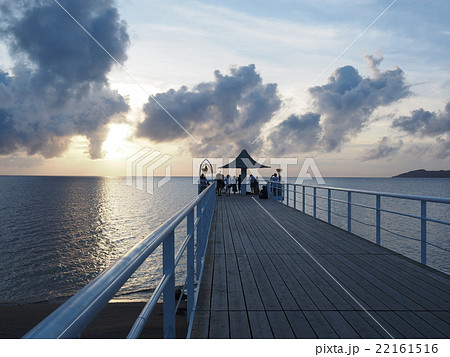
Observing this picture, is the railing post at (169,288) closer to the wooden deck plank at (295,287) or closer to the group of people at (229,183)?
the wooden deck plank at (295,287)

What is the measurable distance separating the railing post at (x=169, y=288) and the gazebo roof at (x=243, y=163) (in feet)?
70.2

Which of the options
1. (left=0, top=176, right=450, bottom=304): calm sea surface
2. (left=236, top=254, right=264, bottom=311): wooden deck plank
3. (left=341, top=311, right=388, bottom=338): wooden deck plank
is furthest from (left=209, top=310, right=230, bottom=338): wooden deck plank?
(left=0, top=176, right=450, bottom=304): calm sea surface

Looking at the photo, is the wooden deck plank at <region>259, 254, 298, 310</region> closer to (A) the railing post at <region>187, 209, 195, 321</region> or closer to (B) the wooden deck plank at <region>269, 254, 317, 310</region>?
(B) the wooden deck plank at <region>269, 254, 317, 310</region>

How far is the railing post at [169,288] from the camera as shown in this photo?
1.95 metres

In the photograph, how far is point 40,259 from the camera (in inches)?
856

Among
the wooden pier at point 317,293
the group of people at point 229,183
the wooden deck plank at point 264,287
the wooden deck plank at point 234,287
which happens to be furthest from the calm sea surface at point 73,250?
the group of people at point 229,183

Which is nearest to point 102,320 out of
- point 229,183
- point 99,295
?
point 99,295

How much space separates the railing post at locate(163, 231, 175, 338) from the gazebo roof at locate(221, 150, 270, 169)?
70.2ft

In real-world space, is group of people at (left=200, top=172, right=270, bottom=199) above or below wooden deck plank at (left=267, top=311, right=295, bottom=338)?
above

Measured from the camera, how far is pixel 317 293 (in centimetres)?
379

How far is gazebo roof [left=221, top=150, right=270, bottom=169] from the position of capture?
77.3ft
